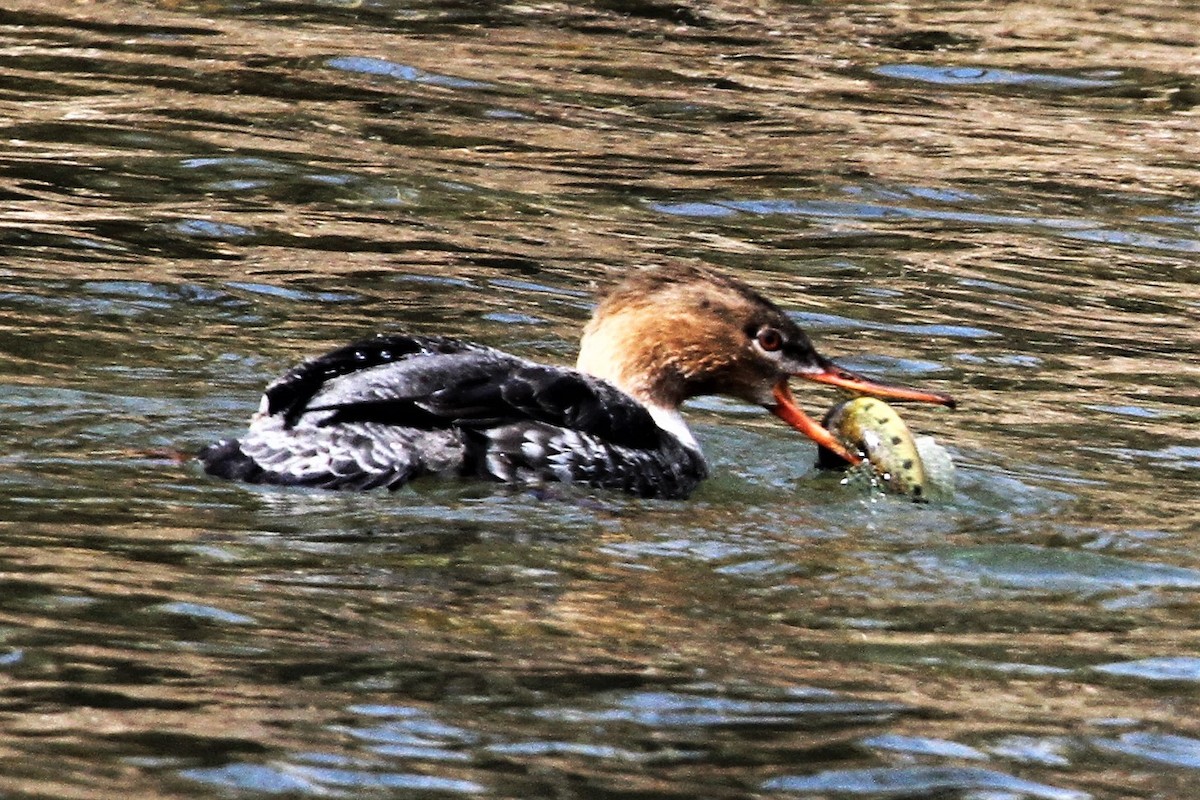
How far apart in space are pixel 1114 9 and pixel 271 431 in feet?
41.8

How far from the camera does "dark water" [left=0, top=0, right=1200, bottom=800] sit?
569cm

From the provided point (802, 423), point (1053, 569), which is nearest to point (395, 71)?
point (802, 423)

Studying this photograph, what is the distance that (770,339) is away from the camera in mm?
9305

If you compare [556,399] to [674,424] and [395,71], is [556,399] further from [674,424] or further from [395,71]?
[395,71]

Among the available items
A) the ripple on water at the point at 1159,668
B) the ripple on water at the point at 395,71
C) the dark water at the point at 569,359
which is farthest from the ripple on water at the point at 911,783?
the ripple on water at the point at 395,71

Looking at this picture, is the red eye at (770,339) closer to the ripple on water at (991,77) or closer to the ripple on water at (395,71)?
the ripple on water at (395,71)

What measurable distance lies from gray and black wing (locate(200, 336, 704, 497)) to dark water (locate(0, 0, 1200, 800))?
129mm

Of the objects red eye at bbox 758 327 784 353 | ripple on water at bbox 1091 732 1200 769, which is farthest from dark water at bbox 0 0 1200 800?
red eye at bbox 758 327 784 353

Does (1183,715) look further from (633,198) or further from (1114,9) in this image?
(1114,9)

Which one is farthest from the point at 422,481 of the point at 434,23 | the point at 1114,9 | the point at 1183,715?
the point at 1114,9

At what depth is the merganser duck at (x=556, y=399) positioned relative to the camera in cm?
792

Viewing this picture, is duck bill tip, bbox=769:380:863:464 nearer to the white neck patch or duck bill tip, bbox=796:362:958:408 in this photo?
duck bill tip, bbox=796:362:958:408

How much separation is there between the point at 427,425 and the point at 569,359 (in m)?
2.66

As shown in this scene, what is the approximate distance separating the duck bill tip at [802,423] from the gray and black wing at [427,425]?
782mm
